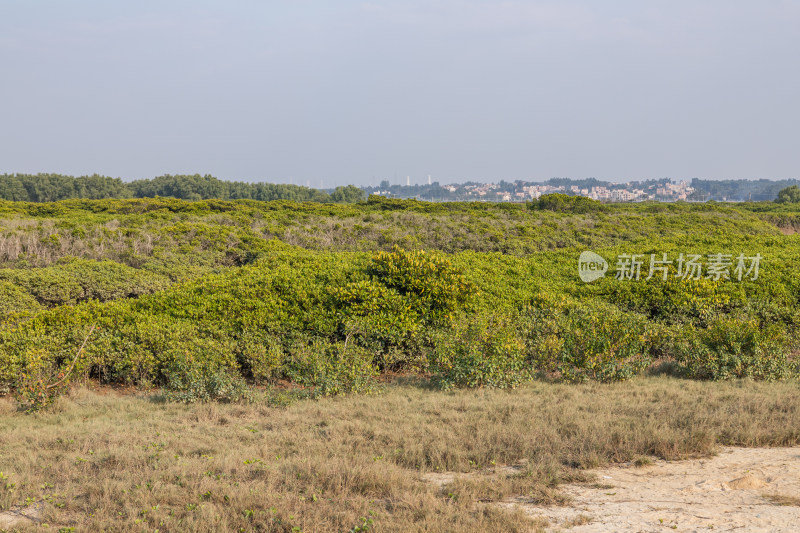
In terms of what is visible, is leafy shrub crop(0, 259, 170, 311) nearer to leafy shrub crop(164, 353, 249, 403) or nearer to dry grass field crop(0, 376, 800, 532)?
dry grass field crop(0, 376, 800, 532)

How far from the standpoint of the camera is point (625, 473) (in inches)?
179

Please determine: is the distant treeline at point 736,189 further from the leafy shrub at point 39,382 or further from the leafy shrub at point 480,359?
the leafy shrub at point 39,382

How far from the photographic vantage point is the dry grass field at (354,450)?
12.3 ft

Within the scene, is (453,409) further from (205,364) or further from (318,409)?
(205,364)

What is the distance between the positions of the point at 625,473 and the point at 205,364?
542cm

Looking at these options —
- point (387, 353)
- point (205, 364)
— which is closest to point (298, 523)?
point (205, 364)

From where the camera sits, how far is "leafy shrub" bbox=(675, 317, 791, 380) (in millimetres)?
7637

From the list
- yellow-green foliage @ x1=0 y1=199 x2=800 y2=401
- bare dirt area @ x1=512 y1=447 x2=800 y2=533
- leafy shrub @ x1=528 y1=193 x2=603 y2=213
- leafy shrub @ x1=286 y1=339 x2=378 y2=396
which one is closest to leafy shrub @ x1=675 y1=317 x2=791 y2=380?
yellow-green foliage @ x1=0 y1=199 x2=800 y2=401

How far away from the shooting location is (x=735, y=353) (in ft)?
25.8

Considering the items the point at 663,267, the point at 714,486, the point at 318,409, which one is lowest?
the point at 318,409

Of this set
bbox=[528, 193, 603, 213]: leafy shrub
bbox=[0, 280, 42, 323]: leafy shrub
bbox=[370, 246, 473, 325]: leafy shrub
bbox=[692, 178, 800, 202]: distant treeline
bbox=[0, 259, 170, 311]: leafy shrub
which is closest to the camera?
bbox=[370, 246, 473, 325]: leafy shrub

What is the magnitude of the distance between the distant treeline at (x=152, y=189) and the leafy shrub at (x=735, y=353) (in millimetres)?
53686

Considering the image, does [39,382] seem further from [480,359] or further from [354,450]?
[480,359]

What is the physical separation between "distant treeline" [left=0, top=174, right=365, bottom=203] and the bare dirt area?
56.1m
